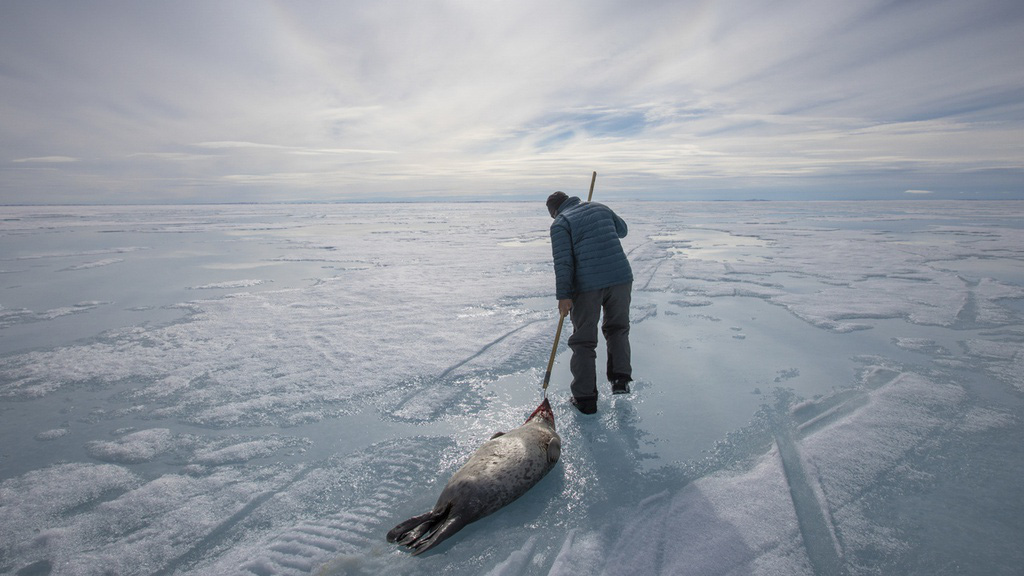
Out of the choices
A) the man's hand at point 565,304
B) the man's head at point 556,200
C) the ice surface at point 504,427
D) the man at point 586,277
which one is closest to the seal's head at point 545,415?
the ice surface at point 504,427

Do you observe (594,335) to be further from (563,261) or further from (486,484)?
(486,484)

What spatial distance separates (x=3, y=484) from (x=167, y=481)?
82cm

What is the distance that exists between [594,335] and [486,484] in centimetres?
138

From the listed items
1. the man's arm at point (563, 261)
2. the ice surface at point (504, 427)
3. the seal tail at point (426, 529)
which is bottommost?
the ice surface at point (504, 427)

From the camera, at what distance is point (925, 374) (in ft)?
11.7

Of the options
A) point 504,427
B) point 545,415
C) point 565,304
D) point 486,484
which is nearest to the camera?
point 486,484

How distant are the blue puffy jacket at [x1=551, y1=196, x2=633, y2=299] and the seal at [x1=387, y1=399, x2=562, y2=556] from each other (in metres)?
1.07

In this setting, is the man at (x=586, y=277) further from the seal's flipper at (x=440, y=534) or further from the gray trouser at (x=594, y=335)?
the seal's flipper at (x=440, y=534)

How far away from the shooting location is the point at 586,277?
3.12m

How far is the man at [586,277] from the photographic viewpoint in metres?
3.07

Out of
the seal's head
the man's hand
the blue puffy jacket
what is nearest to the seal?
the seal's head

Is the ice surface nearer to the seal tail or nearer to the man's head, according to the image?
the seal tail

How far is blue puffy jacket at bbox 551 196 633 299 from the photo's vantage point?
309 centimetres

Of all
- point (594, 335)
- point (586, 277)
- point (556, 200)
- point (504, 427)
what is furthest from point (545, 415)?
point (556, 200)
